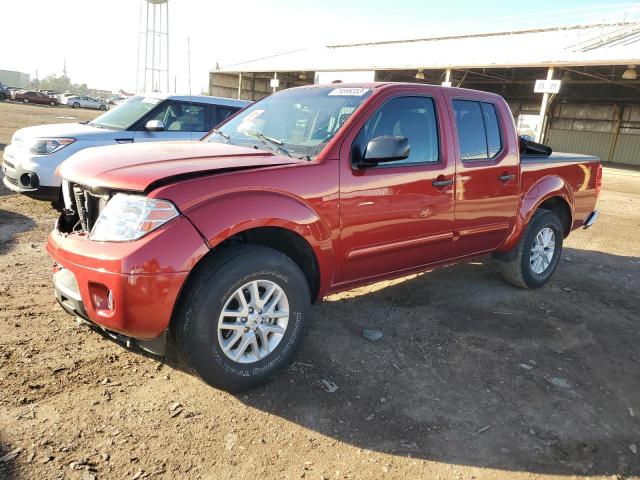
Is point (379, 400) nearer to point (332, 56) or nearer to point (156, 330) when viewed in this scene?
point (156, 330)

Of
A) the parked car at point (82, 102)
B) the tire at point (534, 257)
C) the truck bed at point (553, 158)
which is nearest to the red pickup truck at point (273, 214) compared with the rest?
the truck bed at point (553, 158)

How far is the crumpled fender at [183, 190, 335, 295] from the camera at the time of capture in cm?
260

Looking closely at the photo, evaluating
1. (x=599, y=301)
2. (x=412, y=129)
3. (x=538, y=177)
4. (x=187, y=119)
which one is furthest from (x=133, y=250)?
(x=187, y=119)

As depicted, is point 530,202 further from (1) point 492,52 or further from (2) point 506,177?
(1) point 492,52

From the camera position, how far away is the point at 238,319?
111 inches

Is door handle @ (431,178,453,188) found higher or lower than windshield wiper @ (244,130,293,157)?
lower

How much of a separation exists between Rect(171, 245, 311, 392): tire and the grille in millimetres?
681

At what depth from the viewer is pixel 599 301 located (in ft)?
16.2

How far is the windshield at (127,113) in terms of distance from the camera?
7152 mm

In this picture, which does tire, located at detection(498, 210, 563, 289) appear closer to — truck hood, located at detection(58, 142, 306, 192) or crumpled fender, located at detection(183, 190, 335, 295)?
crumpled fender, located at detection(183, 190, 335, 295)

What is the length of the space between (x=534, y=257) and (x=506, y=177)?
1.14 metres

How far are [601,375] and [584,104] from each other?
110 feet

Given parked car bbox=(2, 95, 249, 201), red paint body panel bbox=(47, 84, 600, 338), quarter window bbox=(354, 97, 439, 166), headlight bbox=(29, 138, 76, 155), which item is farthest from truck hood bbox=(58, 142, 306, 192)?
headlight bbox=(29, 138, 76, 155)

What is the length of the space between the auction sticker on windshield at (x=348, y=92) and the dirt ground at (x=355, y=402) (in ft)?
5.82
